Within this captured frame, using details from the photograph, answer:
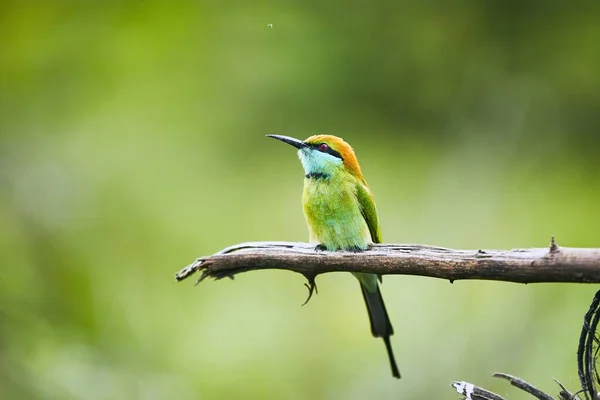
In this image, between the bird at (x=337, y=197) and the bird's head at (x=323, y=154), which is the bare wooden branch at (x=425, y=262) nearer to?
the bird at (x=337, y=197)

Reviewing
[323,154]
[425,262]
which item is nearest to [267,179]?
[323,154]

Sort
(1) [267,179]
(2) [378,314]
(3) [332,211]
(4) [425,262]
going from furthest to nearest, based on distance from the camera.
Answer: (1) [267,179] < (2) [378,314] < (3) [332,211] < (4) [425,262]

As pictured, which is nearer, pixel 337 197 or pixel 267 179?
pixel 337 197

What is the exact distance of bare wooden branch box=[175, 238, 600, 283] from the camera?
1.41 metres

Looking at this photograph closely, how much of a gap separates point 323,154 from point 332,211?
221 mm

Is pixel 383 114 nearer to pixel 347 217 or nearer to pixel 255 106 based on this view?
pixel 255 106

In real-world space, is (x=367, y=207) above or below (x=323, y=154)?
below

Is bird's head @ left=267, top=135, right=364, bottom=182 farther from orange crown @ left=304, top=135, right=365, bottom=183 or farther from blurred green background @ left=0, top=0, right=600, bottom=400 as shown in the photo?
blurred green background @ left=0, top=0, right=600, bottom=400

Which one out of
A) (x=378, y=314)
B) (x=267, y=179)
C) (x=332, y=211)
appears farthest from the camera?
(x=267, y=179)

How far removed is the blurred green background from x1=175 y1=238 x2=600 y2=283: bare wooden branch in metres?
1.89

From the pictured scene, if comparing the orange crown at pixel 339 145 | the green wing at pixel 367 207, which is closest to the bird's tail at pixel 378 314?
the green wing at pixel 367 207

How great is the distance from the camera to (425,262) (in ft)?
5.36

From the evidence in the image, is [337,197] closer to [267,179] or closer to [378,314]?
[378,314]

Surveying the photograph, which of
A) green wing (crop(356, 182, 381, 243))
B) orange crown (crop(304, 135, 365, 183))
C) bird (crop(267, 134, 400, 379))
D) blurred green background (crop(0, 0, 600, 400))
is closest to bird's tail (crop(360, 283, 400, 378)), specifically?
bird (crop(267, 134, 400, 379))
